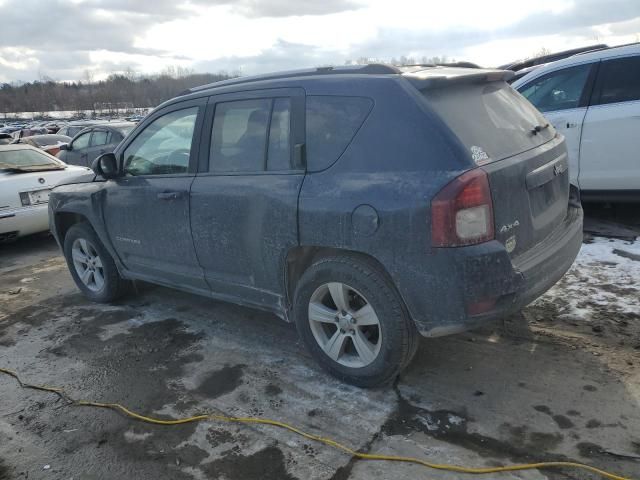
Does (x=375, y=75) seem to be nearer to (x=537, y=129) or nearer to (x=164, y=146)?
(x=537, y=129)

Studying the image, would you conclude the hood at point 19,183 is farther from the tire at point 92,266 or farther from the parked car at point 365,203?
the parked car at point 365,203

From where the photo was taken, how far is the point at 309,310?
3.46 meters

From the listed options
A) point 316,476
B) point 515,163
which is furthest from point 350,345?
point 515,163

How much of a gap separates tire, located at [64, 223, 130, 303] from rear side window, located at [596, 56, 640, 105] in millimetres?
5259

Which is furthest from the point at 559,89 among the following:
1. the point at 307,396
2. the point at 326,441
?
the point at 326,441

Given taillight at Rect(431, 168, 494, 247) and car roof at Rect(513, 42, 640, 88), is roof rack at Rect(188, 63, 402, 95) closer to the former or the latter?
taillight at Rect(431, 168, 494, 247)

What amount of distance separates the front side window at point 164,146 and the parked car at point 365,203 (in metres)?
0.02

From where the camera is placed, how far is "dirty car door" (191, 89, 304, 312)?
135 inches

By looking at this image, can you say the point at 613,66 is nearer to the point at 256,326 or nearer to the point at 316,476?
the point at 256,326

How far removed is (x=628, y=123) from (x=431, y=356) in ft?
11.7

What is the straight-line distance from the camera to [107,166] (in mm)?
4602

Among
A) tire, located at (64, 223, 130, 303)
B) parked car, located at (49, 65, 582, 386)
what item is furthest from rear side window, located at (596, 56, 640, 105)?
tire, located at (64, 223, 130, 303)

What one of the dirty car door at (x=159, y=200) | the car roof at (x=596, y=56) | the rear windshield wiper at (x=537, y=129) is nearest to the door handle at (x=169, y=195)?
the dirty car door at (x=159, y=200)

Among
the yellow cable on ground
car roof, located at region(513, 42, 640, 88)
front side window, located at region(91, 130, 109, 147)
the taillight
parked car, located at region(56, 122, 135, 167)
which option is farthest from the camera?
front side window, located at region(91, 130, 109, 147)
